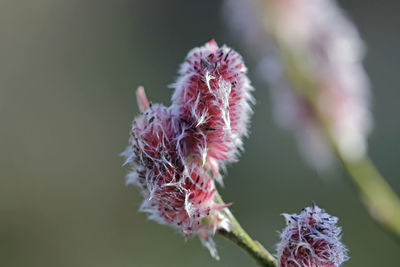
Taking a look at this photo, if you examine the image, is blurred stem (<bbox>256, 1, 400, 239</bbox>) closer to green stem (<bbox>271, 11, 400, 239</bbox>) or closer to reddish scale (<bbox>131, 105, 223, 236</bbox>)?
green stem (<bbox>271, 11, 400, 239</bbox>)

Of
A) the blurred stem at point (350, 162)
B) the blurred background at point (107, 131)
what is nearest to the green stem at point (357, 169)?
the blurred stem at point (350, 162)

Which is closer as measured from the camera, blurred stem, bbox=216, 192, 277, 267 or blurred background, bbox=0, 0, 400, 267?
blurred stem, bbox=216, 192, 277, 267

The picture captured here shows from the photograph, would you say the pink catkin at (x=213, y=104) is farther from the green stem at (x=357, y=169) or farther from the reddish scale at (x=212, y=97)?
the green stem at (x=357, y=169)

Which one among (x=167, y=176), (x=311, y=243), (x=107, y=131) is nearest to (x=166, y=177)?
(x=167, y=176)

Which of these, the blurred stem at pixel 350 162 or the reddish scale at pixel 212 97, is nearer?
the reddish scale at pixel 212 97

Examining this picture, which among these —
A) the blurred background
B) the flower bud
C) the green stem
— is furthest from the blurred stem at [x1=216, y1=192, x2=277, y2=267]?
the blurred background
